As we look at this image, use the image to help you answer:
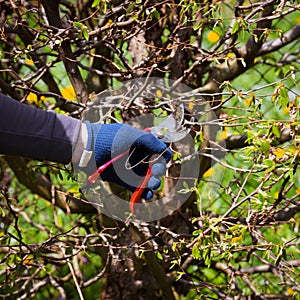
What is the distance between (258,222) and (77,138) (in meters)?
0.59

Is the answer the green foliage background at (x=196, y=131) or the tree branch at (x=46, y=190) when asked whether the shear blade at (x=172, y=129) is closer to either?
the green foliage background at (x=196, y=131)

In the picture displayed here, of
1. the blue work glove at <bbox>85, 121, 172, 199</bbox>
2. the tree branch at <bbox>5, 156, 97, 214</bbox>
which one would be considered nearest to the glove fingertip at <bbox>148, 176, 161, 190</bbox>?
the blue work glove at <bbox>85, 121, 172, 199</bbox>

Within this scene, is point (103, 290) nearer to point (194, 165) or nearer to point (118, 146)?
point (194, 165)

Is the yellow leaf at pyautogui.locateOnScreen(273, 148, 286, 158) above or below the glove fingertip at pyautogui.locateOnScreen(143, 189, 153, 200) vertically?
above

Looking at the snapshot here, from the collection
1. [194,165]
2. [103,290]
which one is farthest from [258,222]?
[103,290]

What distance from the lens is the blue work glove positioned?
1.64 meters

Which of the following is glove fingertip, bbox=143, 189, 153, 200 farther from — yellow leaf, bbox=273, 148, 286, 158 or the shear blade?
yellow leaf, bbox=273, 148, 286, 158

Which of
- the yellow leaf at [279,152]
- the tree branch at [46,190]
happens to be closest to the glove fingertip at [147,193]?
the yellow leaf at [279,152]

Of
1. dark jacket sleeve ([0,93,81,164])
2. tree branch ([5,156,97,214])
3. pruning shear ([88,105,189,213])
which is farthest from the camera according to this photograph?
tree branch ([5,156,97,214])

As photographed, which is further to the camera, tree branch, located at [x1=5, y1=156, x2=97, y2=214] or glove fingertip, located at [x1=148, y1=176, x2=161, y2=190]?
tree branch, located at [x1=5, y1=156, x2=97, y2=214]

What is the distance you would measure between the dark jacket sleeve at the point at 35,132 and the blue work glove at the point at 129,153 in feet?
0.22

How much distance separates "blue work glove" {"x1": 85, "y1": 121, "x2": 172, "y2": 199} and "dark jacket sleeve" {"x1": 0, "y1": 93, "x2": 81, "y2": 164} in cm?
7

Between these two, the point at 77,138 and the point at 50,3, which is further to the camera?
the point at 50,3

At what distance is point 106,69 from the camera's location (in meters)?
2.29
